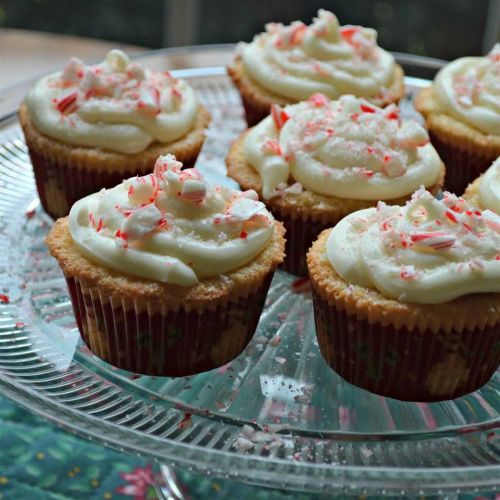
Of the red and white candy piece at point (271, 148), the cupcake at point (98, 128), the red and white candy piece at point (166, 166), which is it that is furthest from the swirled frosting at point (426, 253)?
the cupcake at point (98, 128)

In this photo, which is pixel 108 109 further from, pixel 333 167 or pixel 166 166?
pixel 333 167

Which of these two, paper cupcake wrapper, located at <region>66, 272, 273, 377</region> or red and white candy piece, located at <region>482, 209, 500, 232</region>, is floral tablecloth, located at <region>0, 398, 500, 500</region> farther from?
red and white candy piece, located at <region>482, 209, 500, 232</region>

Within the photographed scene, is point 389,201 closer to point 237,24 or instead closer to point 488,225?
point 488,225

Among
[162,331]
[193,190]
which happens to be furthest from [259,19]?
[162,331]

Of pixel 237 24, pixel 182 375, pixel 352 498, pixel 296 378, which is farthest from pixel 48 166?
pixel 237 24

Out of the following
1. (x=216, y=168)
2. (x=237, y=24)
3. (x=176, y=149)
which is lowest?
(x=237, y=24)

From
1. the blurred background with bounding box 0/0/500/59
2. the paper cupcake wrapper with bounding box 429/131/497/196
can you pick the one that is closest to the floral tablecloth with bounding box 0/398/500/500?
the paper cupcake wrapper with bounding box 429/131/497/196

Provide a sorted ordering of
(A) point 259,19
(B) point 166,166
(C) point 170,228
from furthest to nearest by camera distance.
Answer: (A) point 259,19 → (B) point 166,166 → (C) point 170,228
